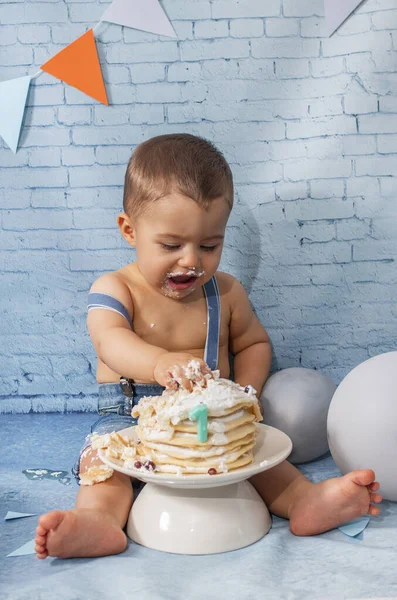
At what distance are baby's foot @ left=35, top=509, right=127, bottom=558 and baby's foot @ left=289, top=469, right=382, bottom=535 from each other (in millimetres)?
320

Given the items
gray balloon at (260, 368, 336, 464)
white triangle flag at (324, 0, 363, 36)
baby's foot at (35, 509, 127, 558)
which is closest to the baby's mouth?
gray balloon at (260, 368, 336, 464)

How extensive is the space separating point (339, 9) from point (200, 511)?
4.27 ft

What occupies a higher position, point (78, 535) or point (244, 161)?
point (244, 161)

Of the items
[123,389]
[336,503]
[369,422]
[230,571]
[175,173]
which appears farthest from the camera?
[123,389]

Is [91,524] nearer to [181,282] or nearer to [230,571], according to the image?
[230,571]

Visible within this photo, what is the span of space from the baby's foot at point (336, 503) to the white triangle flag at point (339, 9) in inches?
46.3

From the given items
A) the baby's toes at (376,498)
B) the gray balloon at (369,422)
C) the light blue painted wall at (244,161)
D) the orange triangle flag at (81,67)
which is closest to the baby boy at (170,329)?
the baby's toes at (376,498)

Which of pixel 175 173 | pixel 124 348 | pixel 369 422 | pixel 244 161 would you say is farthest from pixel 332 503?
pixel 244 161

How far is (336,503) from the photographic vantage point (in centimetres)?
127

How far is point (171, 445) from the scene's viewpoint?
1239 mm

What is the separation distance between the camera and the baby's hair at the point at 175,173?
153cm

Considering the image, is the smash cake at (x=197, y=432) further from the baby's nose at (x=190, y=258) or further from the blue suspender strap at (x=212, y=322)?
the blue suspender strap at (x=212, y=322)

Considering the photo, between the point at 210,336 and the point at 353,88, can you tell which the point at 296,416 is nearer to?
the point at 210,336

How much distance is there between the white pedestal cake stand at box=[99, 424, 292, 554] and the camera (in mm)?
1224
